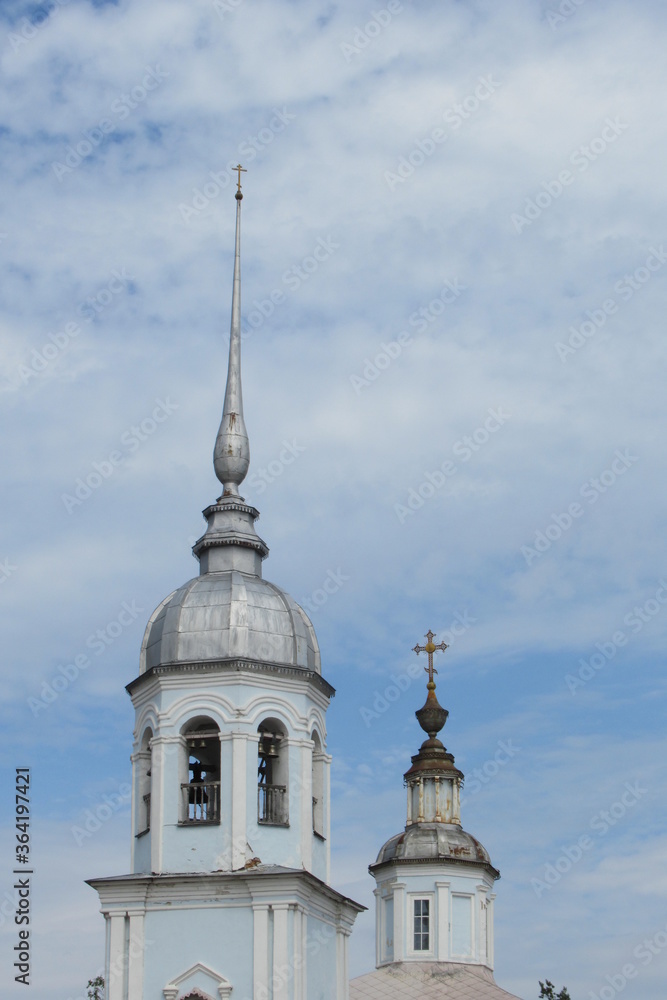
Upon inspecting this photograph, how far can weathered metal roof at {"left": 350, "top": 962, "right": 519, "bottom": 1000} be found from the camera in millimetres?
44781

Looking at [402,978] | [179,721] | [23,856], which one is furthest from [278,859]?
[402,978]

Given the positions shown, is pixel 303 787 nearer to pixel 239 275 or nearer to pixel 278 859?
pixel 278 859

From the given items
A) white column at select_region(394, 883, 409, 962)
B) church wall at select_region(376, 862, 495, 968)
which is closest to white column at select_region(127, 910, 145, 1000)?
church wall at select_region(376, 862, 495, 968)

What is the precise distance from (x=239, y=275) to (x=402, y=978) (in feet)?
79.2

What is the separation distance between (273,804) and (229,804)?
105 cm

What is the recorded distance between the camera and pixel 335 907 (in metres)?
25.6

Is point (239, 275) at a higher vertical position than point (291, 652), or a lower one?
higher

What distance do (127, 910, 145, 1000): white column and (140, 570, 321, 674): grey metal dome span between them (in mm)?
3833

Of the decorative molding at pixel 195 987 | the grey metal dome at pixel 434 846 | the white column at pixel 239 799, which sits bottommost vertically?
the decorative molding at pixel 195 987

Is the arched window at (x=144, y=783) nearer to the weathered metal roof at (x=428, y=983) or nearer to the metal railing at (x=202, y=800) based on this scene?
the metal railing at (x=202, y=800)

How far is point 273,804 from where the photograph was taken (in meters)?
25.1

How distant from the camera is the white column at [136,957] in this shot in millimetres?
23781

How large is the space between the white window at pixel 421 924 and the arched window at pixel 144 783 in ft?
76.3

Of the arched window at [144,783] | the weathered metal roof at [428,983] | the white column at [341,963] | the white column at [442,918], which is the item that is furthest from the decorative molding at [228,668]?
the white column at [442,918]
